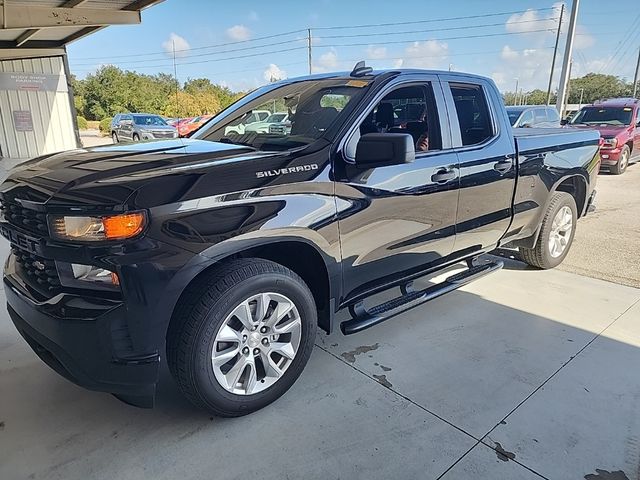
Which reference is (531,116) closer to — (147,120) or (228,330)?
(228,330)

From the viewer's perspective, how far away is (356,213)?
2660 millimetres

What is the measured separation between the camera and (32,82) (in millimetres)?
12117

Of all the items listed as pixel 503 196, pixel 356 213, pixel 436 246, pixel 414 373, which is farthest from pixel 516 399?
pixel 503 196

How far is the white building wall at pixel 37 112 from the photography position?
12078 millimetres

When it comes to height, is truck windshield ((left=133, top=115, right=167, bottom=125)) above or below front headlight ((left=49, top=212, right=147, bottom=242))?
above

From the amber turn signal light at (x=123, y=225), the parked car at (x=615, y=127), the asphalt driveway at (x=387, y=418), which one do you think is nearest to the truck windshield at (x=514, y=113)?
the parked car at (x=615, y=127)

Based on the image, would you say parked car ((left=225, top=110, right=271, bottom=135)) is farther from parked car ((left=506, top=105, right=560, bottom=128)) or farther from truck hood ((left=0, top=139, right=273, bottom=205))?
parked car ((left=506, top=105, right=560, bottom=128))

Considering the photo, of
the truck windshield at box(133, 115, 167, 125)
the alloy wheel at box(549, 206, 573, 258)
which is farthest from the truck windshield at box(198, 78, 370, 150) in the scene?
the truck windshield at box(133, 115, 167, 125)

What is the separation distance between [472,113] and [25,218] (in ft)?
10.2

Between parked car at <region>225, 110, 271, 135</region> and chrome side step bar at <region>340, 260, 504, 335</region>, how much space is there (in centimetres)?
153

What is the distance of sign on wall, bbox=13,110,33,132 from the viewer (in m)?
12.3

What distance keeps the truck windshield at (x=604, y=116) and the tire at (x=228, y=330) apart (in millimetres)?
13113

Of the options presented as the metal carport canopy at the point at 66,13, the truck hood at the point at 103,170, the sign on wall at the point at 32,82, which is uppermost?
the metal carport canopy at the point at 66,13

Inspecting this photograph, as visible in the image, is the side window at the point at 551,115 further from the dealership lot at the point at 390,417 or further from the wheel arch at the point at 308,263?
the wheel arch at the point at 308,263
